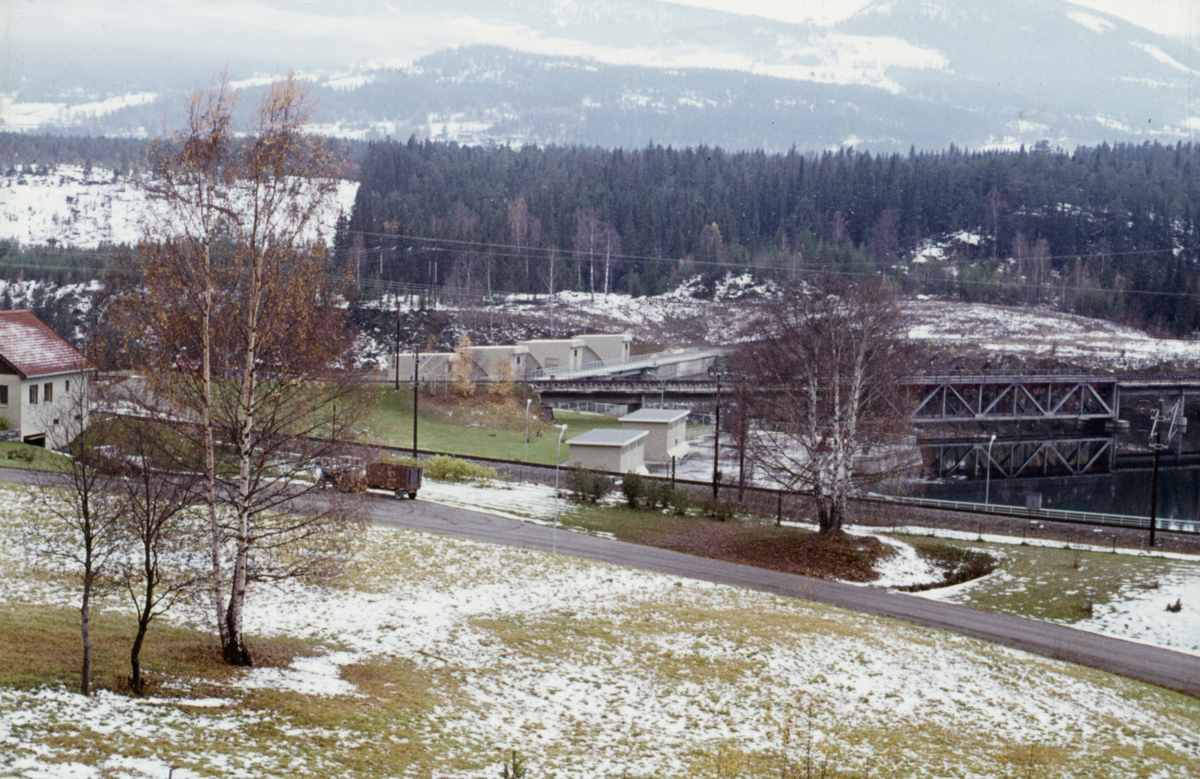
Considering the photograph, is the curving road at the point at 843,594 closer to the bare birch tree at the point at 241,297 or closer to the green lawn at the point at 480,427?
the bare birch tree at the point at 241,297

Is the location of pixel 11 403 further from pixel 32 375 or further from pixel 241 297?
pixel 241 297

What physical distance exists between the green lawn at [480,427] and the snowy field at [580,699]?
37084 mm

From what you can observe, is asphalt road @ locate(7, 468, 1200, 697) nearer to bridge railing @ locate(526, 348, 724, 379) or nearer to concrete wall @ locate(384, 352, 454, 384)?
concrete wall @ locate(384, 352, 454, 384)

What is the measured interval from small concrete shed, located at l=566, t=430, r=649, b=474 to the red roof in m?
27.8

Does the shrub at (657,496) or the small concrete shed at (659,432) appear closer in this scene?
the shrub at (657,496)

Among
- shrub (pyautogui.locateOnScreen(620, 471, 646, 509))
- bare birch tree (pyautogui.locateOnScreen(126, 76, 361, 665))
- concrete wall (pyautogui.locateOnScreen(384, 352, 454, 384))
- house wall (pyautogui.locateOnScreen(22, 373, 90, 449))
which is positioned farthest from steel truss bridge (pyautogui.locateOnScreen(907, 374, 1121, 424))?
bare birch tree (pyautogui.locateOnScreen(126, 76, 361, 665))

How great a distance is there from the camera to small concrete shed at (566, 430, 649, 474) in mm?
55875

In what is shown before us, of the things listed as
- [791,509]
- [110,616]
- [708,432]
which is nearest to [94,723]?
[110,616]

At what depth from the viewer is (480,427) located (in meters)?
75.5

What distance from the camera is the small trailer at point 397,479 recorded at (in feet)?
130

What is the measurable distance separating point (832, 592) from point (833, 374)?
29.4 feet

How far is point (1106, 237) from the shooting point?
18288 centimetres

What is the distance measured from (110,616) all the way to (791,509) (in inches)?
1375

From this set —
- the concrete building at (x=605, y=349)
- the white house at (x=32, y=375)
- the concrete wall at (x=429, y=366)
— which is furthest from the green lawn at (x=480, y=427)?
the concrete building at (x=605, y=349)
